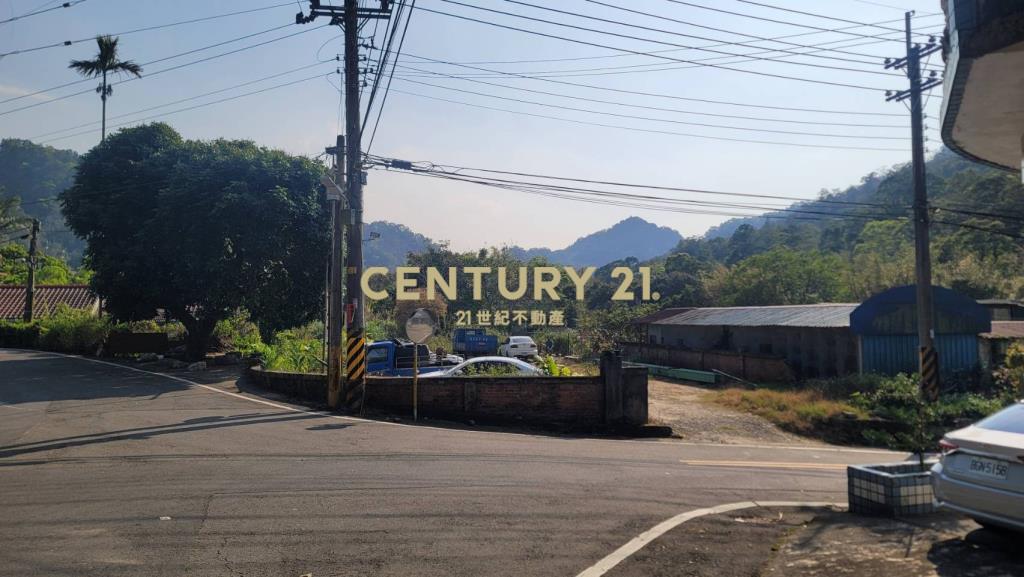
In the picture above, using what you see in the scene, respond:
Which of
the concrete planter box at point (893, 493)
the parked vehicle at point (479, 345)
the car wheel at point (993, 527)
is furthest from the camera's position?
the parked vehicle at point (479, 345)

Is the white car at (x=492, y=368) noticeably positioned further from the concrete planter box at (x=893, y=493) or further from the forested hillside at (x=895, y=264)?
the forested hillside at (x=895, y=264)

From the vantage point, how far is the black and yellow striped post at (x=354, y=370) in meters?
15.9

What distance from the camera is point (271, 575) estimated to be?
213 inches

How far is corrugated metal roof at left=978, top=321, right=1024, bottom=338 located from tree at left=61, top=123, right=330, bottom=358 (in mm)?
24686

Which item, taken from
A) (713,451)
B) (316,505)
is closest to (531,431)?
(713,451)

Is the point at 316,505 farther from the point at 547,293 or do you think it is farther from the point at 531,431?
the point at 547,293

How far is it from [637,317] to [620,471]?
121ft

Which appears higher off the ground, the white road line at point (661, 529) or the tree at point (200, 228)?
the tree at point (200, 228)

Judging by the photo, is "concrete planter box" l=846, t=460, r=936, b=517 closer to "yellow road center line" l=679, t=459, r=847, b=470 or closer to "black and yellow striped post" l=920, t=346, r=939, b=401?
"yellow road center line" l=679, t=459, r=847, b=470

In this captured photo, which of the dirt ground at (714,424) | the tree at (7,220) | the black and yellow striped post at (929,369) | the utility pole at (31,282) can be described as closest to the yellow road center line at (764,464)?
the dirt ground at (714,424)

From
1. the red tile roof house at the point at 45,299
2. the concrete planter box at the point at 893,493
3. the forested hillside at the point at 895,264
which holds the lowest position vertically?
the concrete planter box at the point at 893,493

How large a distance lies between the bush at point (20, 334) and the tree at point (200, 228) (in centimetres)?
1452

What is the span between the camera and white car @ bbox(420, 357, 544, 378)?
731 inches

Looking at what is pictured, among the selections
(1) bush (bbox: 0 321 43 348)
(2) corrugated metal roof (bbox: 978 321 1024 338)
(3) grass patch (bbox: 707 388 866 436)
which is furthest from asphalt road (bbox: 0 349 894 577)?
(1) bush (bbox: 0 321 43 348)
